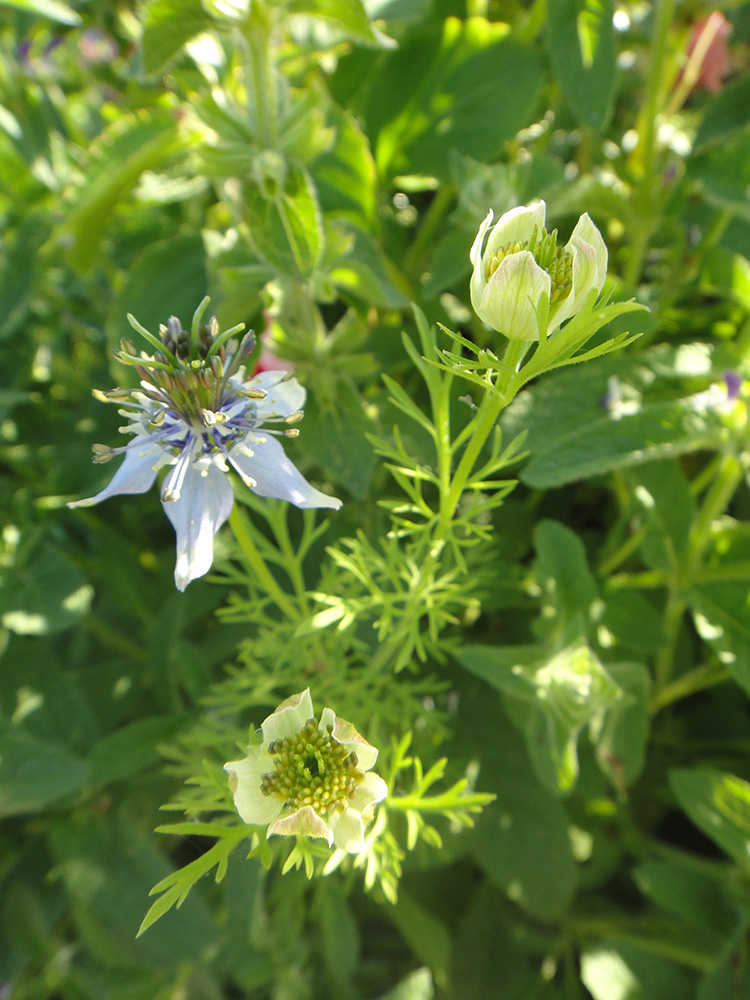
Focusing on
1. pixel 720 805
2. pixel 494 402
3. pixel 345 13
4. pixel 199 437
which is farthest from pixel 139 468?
pixel 720 805

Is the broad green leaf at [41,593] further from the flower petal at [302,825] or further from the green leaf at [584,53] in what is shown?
the green leaf at [584,53]

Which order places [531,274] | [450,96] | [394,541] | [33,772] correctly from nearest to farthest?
[531,274] < [394,541] < [33,772] < [450,96]

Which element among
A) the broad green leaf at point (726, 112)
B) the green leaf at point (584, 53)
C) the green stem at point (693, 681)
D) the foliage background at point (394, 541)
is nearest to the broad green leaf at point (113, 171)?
the foliage background at point (394, 541)

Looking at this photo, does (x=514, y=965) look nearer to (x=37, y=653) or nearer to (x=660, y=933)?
(x=660, y=933)

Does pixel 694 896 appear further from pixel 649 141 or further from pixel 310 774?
pixel 649 141

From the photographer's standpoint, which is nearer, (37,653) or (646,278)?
(37,653)

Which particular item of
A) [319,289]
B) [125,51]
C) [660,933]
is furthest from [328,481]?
[125,51]
